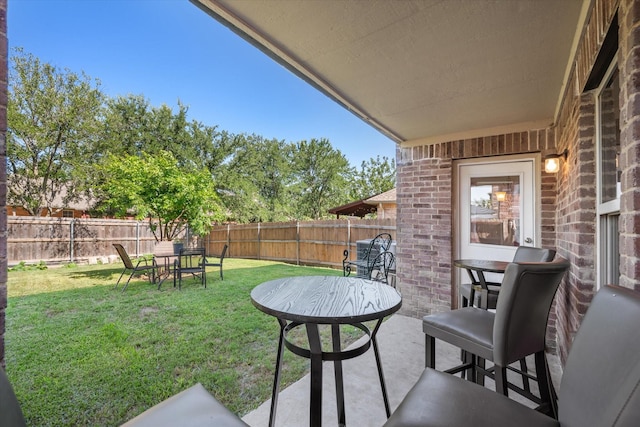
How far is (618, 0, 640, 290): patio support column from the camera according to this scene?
0.98m

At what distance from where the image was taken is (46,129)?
9.91m

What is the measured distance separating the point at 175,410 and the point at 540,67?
294cm

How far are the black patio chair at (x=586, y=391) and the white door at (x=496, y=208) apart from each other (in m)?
2.82

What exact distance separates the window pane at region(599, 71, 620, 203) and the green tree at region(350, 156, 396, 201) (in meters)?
18.6

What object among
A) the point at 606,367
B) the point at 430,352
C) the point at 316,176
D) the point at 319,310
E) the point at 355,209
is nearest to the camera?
the point at 606,367

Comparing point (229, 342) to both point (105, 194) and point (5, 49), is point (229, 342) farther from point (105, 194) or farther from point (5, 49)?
point (105, 194)

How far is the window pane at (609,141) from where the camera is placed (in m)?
1.63

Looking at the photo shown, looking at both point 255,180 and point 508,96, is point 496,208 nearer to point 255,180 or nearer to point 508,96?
point 508,96

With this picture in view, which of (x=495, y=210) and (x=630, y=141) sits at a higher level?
(x=630, y=141)

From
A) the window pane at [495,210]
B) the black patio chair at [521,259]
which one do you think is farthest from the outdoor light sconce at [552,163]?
the black patio chair at [521,259]

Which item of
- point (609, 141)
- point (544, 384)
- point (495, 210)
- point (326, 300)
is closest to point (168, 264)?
point (326, 300)

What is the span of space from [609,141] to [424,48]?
4.15 ft

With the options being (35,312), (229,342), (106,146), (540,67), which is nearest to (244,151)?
(106,146)

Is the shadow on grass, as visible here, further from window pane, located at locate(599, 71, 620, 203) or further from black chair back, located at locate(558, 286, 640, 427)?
window pane, located at locate(599, 71, 620, 203)
